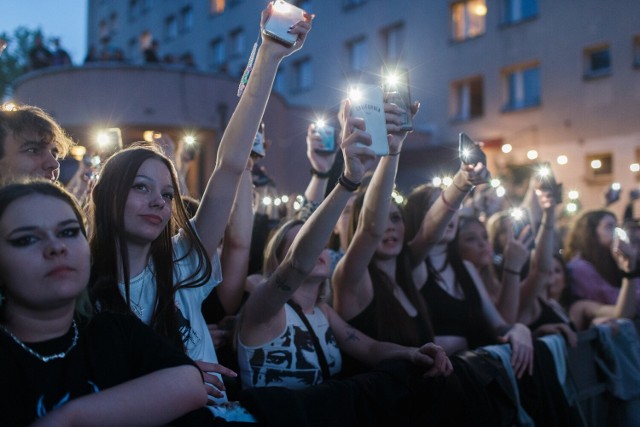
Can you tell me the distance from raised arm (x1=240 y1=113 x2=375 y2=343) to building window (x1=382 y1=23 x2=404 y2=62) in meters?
17.6

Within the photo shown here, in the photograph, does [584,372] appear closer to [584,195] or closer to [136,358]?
[136,358]

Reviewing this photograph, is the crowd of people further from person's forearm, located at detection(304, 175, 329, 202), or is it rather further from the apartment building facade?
the apartment building facade

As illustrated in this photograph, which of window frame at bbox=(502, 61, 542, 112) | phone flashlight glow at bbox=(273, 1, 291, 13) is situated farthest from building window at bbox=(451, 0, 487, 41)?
phone flashlight glow at bbox=(273, 1, 291, 13)

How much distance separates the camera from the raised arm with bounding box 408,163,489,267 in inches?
129

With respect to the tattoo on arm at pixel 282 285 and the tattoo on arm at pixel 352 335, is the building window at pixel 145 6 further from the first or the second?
the tattoo on arm at pixel 282 285

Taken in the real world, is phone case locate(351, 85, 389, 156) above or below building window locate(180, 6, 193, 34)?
below

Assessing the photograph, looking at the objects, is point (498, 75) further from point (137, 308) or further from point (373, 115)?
point (137, 308)

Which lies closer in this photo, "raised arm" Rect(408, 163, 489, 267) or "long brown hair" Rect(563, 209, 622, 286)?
"raised arm" Rect(408, 163, 489, 267)

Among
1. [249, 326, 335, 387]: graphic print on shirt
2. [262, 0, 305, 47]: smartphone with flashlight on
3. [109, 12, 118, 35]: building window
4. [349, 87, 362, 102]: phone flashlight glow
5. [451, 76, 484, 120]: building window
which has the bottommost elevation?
[249, 326, 335, 387]: graphic print on shirt

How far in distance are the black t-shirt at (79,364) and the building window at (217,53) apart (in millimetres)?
24997

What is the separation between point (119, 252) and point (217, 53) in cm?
2521

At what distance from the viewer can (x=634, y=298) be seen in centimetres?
455

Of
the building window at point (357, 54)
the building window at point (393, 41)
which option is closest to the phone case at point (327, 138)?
the building window at point (393, 41)

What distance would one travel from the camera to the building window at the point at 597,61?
14.7 m
